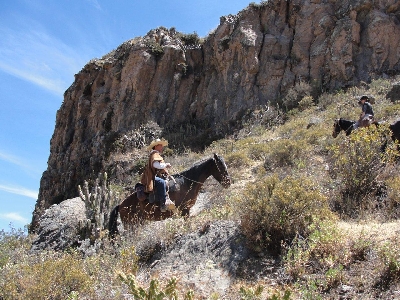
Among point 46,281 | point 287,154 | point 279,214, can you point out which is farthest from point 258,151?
point 46,281

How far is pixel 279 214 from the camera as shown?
5352 millimetres

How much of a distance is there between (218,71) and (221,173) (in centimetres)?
1837

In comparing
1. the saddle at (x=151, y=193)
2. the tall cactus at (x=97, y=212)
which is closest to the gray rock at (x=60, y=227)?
the tall cactus at (x=97, y=212)

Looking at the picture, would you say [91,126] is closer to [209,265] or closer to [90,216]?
[90,216]

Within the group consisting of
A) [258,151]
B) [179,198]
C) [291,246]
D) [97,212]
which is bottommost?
[291,246]

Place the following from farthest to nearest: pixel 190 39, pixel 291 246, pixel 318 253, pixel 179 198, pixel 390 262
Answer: pixel 190 39 → pixel 179 198 → pixel 291 246 → pixel 318 253 → pixel 390 262

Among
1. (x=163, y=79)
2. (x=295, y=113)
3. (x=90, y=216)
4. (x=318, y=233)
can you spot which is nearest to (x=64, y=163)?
(x=163, y=79)

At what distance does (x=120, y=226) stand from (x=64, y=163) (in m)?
22.4

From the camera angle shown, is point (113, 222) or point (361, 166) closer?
point (361, 166)

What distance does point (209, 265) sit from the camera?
5242 mm

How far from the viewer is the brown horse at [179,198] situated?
8.08 meters

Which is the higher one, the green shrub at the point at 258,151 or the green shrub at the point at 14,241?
the green shrub at the point at 258,151

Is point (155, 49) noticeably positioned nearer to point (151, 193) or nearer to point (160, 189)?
point (151, 193)

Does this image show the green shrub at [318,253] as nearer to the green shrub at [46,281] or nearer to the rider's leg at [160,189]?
the green shrub at [46,281]
